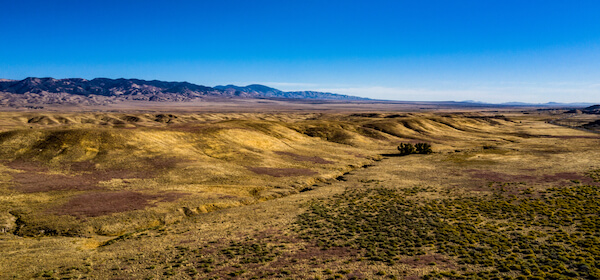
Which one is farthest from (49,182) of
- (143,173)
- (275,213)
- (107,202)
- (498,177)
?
(498,177)

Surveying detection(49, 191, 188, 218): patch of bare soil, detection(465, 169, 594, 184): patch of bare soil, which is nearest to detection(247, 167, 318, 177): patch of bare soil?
detection(49, 191, 188, 218): patch of bare soil

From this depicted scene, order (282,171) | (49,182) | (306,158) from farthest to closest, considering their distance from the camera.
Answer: (306,158) → (282,171) → (49,182)

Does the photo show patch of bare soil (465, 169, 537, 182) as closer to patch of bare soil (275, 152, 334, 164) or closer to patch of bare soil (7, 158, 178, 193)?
patch of bare soil (275, 152, 334, 164)

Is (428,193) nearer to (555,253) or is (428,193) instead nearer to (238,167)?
(555,253)

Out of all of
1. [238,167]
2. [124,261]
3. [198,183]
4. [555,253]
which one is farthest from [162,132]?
[555,253]

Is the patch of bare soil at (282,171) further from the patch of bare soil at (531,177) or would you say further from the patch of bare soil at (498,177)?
the patch of bare soil at (531,177)

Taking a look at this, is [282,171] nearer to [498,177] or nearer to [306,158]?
[306,158]
